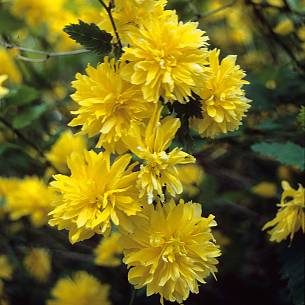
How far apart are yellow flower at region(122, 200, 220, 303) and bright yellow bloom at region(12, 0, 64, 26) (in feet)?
4.33

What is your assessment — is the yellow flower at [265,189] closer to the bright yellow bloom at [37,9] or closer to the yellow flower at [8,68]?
the yellow flower at [8,68]

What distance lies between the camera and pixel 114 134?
886mm

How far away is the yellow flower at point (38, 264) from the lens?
1.73 metres

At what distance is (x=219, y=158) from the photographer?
170cm

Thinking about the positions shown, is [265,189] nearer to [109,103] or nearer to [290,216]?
[290,216]

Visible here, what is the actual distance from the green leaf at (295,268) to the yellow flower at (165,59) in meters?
0.49

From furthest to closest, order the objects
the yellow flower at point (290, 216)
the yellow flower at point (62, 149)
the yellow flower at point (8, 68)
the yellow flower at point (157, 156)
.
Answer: the yellow flower at point (8, 68) → the yellow flower at point (62, 149) → the yellow flower at point (290, 216) → the yellow flower at point (157, 156)

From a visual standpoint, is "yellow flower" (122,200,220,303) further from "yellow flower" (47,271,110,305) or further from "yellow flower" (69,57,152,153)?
"yellow flower" (47,271,110,305)

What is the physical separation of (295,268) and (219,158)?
572 millimetres

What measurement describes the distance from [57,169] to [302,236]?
59 centimetres

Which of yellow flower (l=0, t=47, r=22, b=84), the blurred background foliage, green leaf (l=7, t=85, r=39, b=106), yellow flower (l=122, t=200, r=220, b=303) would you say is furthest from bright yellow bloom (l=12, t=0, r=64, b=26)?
yellow flower (l=122, t=200, r=220, b=303)

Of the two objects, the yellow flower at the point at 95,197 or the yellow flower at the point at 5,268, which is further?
the yellow flower at the point at 5,268

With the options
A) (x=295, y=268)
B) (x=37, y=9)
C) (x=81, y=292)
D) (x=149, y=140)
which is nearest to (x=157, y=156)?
(x=149, y=140)

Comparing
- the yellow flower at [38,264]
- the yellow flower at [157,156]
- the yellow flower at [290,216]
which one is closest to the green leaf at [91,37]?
the yellow flower at [157,156]
